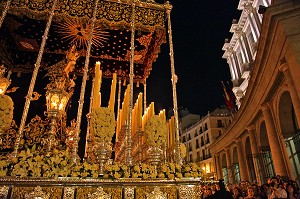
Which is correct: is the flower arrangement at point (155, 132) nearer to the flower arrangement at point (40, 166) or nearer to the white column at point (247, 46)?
the flower arrangement at point (40, 166)

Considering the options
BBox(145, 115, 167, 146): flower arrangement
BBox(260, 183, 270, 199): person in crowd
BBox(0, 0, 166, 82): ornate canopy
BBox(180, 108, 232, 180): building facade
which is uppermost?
BBox(180, 108, 232, 180): building facade

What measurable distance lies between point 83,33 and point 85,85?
3.14 m

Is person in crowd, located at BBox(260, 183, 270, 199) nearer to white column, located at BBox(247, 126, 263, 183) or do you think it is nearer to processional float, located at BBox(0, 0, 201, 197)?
processional float, located at BBox(0, 0, 201, 197)

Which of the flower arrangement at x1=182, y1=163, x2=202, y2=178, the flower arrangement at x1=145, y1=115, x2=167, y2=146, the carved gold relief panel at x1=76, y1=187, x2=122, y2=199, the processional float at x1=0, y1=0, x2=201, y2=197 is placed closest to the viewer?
the carved gold relief panel at x1=76, y1=187, x2=122, y2=199

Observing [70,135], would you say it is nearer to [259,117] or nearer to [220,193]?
[220,193]

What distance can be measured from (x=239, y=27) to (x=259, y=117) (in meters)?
16.7

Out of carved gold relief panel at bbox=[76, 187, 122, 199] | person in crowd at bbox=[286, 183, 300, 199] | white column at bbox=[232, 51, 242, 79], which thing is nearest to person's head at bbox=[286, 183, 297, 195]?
Result: person in crowd at bbox=[286, 183, 300, 199]

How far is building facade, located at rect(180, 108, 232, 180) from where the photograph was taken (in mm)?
38938

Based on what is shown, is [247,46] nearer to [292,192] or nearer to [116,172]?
[292,192]

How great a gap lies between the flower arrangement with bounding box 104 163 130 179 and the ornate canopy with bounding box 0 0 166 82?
15.4 feet

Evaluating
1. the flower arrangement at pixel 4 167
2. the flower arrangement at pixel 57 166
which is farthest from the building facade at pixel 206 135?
the flower arrangement at pixel 4 167

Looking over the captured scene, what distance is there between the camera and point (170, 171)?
173 inches

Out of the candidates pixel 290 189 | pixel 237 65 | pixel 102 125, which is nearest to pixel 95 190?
pixel 102 125

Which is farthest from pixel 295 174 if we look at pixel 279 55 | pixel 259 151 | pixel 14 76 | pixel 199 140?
pixel 199 140
